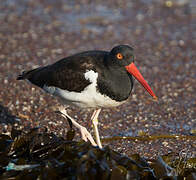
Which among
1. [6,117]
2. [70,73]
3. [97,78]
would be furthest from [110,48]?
[97,78]

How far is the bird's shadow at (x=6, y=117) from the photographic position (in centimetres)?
587

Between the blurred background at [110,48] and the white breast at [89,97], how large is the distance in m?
0.81

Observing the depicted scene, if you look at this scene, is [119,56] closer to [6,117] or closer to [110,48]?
[6,117]

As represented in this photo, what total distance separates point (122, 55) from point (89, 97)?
0.63m

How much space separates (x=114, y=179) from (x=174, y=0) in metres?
8.41

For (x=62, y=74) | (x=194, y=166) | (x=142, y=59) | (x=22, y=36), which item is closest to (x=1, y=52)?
(x=22, y=36)

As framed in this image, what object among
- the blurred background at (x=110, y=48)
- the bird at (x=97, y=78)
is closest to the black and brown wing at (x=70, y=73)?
the bird at (x=97, y=78)

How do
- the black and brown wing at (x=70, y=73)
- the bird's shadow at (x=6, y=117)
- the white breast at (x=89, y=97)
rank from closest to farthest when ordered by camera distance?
the white breast at (x=89, y=97) < the black and brown wing at (x=70, y=73) < the bird's shadow at (x=6, y=117)

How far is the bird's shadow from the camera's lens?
19.2 ft

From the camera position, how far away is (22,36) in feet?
29.3

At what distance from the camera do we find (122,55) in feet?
15.8

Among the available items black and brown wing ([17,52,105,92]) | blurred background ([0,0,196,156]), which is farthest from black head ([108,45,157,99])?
blurred background ([0,0,196,156])

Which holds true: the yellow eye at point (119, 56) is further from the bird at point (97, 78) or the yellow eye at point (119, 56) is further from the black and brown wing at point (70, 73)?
the black and brown wing at point (70, 73)

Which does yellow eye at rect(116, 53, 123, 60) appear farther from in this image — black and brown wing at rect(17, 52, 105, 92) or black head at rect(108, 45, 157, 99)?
black and brown wing at rect(17, 52, 105, 92)
